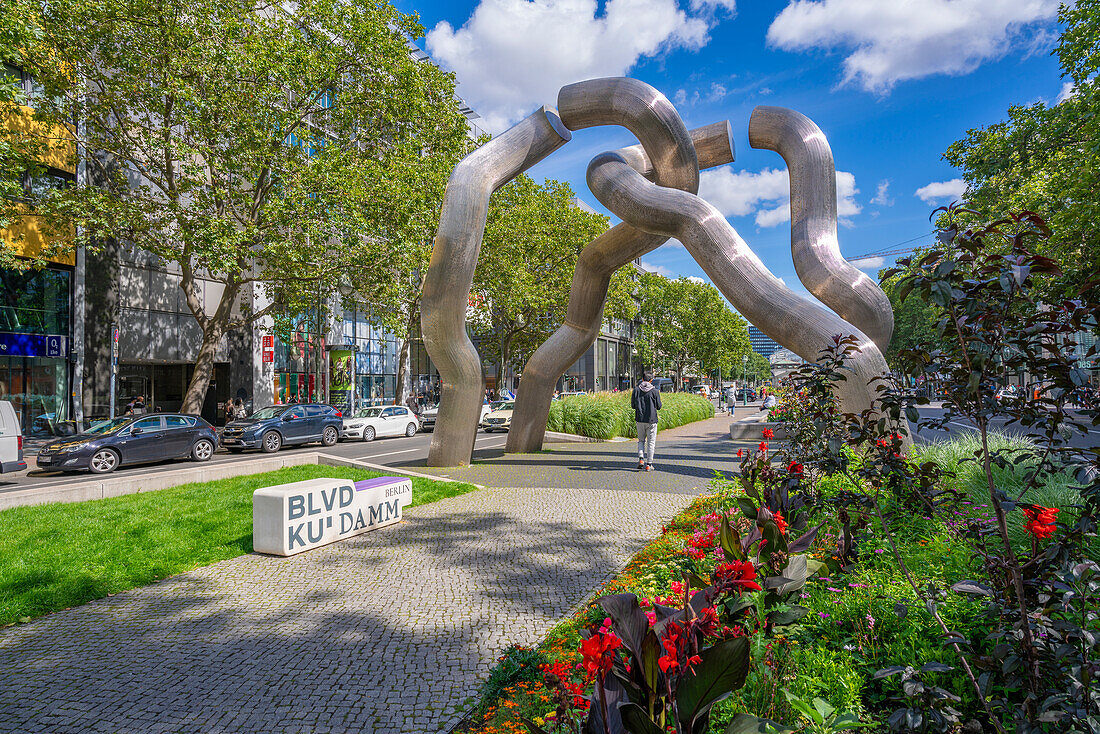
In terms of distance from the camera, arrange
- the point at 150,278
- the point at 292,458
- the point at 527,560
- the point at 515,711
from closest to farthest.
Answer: the point at 515,711 → the point at 527,560 → the point at 292,458 → the point at 150,278

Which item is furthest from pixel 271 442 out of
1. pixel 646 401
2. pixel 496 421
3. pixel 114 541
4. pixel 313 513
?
pixel 313 513

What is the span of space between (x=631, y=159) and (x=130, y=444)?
14623 millimetres

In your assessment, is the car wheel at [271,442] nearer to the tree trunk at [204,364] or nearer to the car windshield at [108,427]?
the tree trunk at [204,364]

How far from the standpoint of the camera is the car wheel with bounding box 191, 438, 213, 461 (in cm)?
1708

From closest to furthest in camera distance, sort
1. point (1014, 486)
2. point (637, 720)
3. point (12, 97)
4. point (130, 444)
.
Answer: point (637, 720), point (1014, 486), point (12, 97), point (130, 444)

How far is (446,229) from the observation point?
11.0 meters

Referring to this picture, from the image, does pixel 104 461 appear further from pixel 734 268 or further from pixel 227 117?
pixel 734 268

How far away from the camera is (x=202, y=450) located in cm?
1730

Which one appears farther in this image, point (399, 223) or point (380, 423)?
point (380, 423)

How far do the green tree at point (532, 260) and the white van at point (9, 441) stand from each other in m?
18.8

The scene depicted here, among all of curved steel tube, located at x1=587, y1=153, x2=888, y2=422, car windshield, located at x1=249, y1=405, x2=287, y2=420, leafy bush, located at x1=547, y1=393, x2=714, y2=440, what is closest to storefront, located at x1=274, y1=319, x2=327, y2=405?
car windshield, located at x1=249, y1=405, x2=287, y2=420

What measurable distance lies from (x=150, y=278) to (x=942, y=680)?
30338 mm

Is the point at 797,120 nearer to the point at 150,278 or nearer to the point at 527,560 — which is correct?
the point at 527,560

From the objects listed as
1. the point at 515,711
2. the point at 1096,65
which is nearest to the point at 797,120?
the point at 1096,65
